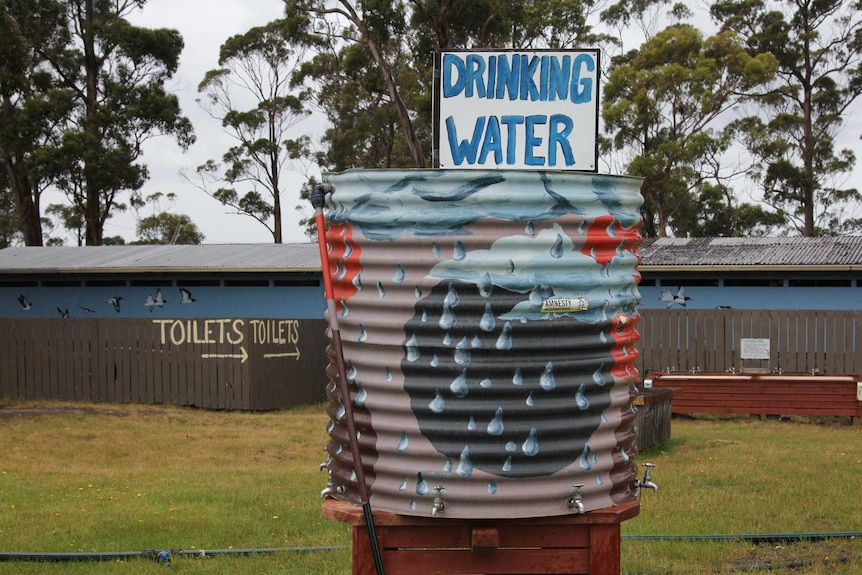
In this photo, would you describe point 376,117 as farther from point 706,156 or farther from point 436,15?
point 706,156

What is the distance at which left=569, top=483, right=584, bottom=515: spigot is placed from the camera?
11.8ft

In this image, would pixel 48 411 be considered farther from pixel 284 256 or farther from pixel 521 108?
pixel 521 108

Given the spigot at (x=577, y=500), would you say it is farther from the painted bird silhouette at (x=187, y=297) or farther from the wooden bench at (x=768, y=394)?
the painted bird silhouette at (x=187, y=297)

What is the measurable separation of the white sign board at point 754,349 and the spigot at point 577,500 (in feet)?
55.0

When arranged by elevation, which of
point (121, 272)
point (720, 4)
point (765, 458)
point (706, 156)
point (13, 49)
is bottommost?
point (765, 458)

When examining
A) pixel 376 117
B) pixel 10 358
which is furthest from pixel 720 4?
pixel 10 358

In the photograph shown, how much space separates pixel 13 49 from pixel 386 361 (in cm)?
3213

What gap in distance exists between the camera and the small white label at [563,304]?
140 inches

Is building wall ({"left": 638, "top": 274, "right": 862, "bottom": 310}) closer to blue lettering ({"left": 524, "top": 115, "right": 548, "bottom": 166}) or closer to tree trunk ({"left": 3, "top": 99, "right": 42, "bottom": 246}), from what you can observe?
blue lettering ({"left": 524, "top": 115, "right": 548, "bottom": 166})

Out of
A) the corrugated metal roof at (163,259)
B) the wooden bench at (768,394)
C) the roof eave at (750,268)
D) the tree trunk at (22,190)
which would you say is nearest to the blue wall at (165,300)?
the corrugated metal roof at (163,259)

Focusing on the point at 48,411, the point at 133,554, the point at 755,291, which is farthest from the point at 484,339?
the point at 755,291

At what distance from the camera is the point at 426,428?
3.56 m

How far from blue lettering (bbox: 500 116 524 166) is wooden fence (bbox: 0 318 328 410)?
16.1 m

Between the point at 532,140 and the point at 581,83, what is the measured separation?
30 centimetres
